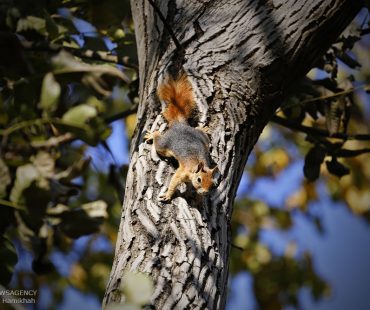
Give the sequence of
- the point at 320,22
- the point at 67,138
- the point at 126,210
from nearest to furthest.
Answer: the point at 126,210 → the point at 320,22 → the point at 67,138

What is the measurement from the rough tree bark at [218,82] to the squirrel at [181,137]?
0.03 m

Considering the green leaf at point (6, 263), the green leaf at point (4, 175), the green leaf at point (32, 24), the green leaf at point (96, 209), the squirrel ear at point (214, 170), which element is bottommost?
the green leaf at point (6, 263)

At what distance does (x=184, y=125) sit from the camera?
1815 mm

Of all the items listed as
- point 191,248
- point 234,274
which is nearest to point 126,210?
point 191,248

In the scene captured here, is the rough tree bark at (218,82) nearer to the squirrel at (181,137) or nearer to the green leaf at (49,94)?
the squirrel at (181,137)

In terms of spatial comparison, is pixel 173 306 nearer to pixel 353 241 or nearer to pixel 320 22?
pixel 320 22

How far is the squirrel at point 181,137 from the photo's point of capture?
1.63m

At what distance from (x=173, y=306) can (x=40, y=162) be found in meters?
0.73

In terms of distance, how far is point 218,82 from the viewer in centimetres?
164

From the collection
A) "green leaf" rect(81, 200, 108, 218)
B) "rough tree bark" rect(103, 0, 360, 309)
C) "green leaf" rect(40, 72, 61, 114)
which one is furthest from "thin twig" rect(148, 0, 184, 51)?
"green leaf" rect(81, 200, 108, 218)

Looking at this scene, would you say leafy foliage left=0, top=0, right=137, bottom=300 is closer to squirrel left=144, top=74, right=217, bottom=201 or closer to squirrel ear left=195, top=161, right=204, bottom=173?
squirrel left=144, top=74, right=217, bottom=201

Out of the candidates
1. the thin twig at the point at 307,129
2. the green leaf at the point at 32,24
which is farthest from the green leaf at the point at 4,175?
the thin twig at the point at 307,129

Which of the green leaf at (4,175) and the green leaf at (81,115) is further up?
the green leaf at (81,115)

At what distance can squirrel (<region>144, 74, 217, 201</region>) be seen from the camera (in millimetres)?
1633
